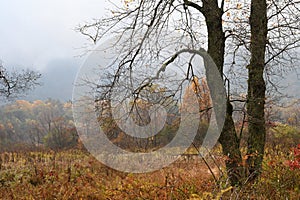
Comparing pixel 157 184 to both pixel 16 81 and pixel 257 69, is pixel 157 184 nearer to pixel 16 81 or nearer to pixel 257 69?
pixel 257 69

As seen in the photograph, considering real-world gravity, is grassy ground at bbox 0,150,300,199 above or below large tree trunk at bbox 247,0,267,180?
below

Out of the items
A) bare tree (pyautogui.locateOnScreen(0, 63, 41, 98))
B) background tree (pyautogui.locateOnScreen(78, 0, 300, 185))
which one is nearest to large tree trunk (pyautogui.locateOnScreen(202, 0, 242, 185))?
background tree (pyautogui.locateOnScreen(78, 0, 300, 185))

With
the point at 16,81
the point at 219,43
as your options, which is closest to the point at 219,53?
the point at 219,43

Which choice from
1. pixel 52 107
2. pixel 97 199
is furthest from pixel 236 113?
pixel 52 107

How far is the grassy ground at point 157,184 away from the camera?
418 centimetres

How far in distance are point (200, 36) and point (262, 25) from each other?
107cm

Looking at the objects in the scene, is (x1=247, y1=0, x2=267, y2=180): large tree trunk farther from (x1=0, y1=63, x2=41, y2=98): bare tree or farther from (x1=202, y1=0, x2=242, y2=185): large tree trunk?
(x1=0, y1=63, x2=41, y2=98): bare tree

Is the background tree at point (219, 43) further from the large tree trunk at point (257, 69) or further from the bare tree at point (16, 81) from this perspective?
the bare tree at point (16, 81)

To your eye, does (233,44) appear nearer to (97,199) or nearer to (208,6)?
(208,6)

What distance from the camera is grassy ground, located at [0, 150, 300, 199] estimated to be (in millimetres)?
4184

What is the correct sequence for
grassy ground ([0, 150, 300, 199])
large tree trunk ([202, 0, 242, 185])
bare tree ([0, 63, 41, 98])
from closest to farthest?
grassy ground ([0, 150, 300, 199]), large tree trunk ([202, 0, 242, 185]), bare tree ([0, 63, 41, 98])

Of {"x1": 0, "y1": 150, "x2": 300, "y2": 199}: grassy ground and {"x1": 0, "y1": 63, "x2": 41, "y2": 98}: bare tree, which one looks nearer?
{"x1": 0, "y1": 150, "x2": 300, "y2": 199}: grassy ground

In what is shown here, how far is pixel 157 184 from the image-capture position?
211 inches

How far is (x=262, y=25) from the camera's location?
5363mm
